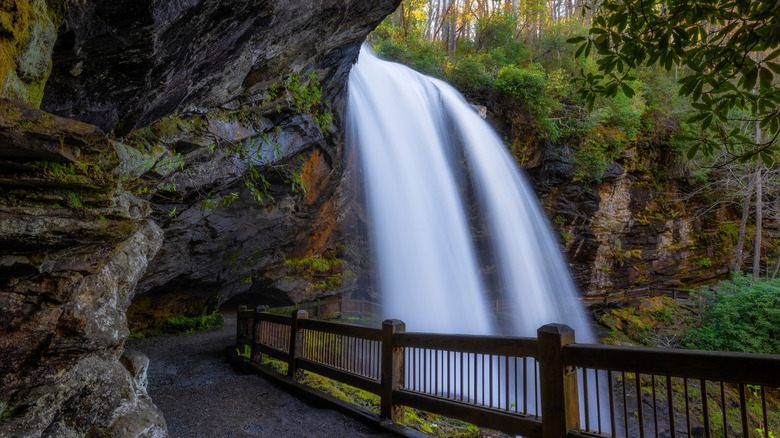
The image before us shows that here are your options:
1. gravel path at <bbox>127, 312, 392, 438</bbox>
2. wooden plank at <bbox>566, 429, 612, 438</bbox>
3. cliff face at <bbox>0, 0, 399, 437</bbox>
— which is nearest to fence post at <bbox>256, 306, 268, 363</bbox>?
gravel path at <bbox>127, 312, 392, 438</bbox>

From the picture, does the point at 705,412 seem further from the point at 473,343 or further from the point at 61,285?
the point at 61,285

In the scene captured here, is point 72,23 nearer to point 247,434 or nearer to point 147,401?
point 147,401

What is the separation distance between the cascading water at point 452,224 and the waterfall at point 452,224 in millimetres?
38

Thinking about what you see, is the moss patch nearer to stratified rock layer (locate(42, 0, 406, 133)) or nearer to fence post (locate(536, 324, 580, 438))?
fence post (locate(536, 324, 580, 438))

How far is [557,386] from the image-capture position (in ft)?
9.79

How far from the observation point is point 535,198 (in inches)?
603

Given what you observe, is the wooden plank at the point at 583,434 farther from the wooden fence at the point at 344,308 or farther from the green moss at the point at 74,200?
the wooden fence at the point at 344,308

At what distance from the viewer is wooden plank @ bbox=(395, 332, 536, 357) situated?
333 centimetres

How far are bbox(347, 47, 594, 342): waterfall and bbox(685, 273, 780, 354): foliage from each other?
356cm

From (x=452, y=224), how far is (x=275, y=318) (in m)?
9.10

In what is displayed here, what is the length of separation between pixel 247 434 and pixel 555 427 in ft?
11.1

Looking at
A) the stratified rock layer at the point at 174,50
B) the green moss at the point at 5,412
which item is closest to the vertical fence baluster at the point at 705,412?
the green moss at the point at 5,412

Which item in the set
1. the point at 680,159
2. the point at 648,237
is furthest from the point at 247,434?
the point at 680,159

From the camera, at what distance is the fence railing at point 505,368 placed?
2.32 m
